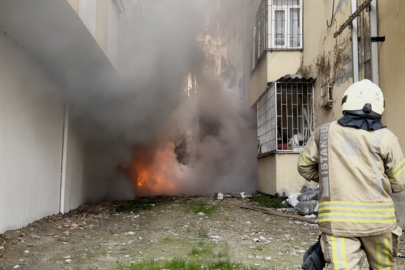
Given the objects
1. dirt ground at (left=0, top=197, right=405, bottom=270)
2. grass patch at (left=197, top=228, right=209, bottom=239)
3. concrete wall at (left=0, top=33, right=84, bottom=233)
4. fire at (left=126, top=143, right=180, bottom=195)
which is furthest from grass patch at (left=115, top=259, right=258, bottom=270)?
fire at (left=126, top=143, right=180, bottom=195)

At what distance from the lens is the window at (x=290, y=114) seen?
9125mm

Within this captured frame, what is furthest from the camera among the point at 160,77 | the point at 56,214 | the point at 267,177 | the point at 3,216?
the point at 160,77

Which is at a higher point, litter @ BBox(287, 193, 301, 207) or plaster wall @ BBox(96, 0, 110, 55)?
plaster wall @ BBox(96, 0, 110, 55)

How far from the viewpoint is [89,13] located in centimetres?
539

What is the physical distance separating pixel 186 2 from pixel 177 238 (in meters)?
7.55

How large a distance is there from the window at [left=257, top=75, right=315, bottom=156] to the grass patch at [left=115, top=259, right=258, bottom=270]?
18.4ft

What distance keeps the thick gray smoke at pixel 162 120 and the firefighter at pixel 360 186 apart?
6.36 metres

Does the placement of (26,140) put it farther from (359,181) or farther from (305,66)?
(305,66)

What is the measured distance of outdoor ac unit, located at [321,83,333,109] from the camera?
313 inches

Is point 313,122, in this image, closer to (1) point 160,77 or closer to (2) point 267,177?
(2) point 267,177

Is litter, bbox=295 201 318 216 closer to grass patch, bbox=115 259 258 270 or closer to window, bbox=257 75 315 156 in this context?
window, bbox=257 75 315 156

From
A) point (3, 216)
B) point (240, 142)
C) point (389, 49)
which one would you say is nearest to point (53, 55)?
point (3, 216)

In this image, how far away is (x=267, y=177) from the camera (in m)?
10.1

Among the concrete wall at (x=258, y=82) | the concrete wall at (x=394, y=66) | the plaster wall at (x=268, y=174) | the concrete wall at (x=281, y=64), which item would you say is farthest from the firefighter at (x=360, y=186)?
the concrete wall at (x=258, y=82)
